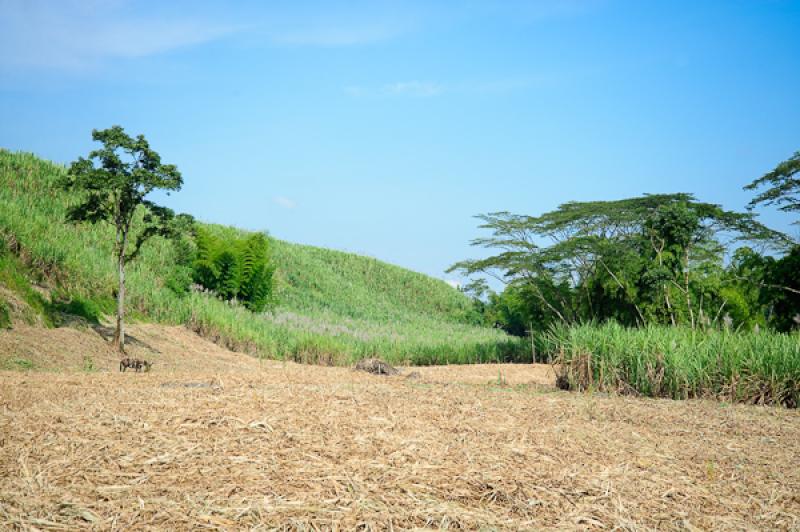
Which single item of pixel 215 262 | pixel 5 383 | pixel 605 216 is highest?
pixel 605 216

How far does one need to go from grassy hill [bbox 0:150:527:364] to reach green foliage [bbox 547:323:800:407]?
6122mm

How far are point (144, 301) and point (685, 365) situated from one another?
10.7 meters

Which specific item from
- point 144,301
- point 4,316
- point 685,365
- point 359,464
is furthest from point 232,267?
point 359,464

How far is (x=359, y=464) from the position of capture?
11.9 ft

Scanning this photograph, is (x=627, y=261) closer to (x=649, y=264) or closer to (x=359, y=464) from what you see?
(x=649, y=264)

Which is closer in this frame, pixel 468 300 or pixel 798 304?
pixel 798 304

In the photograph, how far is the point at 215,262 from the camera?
17.7 m

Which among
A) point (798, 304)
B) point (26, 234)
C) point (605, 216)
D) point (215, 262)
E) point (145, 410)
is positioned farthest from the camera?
point (215, 262)

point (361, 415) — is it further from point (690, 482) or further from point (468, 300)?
point (468, 300)

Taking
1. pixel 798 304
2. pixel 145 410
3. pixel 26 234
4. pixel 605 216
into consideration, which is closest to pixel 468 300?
pixel 605 216

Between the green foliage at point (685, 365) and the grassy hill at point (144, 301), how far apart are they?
6122 mm

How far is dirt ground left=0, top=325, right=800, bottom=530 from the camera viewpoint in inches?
122

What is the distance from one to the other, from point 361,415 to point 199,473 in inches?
54.4

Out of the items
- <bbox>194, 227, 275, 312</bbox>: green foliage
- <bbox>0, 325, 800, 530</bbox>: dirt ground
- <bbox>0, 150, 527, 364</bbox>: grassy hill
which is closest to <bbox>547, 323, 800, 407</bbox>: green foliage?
<bbox>0, 325, 800, 530</bbox>: dirt ground
